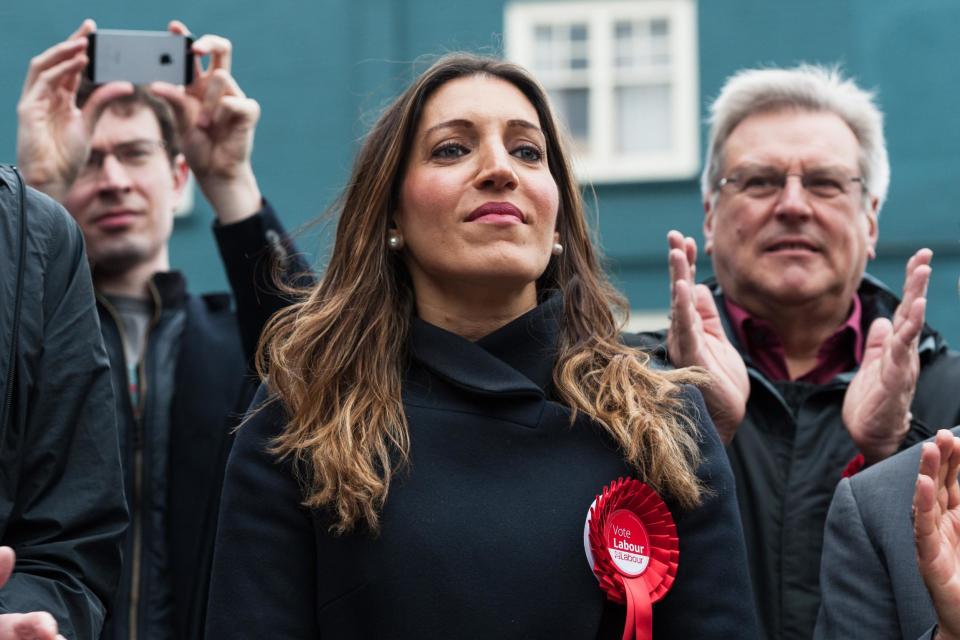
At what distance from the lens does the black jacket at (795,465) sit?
11.9 ft

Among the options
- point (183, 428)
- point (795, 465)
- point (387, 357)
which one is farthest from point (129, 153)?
point (795, 465)

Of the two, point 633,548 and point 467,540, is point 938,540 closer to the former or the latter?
point 633,548

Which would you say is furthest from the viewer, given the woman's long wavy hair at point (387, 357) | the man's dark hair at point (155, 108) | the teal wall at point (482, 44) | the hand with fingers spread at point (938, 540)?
the teal wall at point (482, 44)

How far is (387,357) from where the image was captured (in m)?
3.16

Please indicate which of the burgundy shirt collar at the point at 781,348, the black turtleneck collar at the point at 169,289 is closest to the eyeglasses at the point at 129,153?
the black turtleneck collar at the point at 169,289

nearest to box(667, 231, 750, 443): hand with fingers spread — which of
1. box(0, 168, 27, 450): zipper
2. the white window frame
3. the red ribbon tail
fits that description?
the red ribbon tail

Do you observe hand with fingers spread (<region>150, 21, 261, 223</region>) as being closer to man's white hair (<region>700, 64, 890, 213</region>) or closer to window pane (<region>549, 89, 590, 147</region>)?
man's white hair (<region>700, 64, 890, 213</region>)

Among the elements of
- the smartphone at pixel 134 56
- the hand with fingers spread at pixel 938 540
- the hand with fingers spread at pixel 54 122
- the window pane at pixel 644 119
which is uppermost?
the smartphone at pixel 134 56

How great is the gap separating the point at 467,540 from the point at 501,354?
0.43 m

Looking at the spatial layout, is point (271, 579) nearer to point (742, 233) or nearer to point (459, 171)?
point (459, 171)

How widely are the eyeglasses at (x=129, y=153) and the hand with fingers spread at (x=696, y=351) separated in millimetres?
1583

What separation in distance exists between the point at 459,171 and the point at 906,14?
10.8 meters

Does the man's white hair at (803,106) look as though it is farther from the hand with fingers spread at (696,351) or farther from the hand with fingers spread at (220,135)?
the hand with fingers spread at (220,135)

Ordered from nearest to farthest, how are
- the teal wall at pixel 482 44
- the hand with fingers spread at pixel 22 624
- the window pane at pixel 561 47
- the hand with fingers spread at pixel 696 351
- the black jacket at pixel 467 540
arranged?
the hand with fingers spread at pixel 22 624, the black jacket at pixel 467 540, the hand with fingers spread at pixel 696 351, the teal wall at pixel 482 44, the window pane at pixel 561 47
